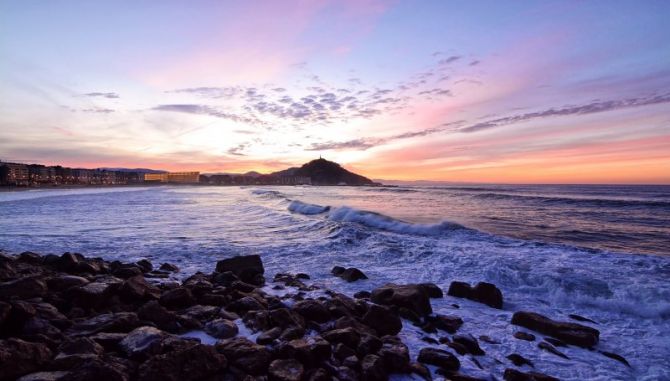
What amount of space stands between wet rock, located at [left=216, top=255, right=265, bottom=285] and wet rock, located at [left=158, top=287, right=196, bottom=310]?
2.18 meters

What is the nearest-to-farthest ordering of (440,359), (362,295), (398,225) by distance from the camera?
(440,359), (362,295), (398,225)

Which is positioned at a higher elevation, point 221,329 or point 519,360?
point 221,329

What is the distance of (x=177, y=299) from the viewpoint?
554 centimetres

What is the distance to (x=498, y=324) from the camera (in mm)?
5637

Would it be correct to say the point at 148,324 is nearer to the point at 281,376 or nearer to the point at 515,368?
the point at 281,376

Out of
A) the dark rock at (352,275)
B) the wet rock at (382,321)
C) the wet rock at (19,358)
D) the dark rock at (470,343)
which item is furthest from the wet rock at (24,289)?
the dark rock at (470,343)

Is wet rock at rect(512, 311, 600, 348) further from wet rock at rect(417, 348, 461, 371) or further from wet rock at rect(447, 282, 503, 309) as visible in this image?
wet rock at rect(417, 348, 461, 371)

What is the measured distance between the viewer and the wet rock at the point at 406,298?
5852 mm

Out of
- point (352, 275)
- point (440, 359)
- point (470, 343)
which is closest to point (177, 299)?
point (352, 275)

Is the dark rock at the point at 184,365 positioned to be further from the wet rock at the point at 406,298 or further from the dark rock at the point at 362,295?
the dark rock at the point at 362,295

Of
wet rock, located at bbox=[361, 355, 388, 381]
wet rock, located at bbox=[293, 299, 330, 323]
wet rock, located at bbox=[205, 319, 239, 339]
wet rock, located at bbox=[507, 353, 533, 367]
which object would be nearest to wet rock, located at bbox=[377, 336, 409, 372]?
wet rock, located at bbox=[361, 355, 388, 381]

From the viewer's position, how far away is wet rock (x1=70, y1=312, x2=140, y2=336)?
166 inches

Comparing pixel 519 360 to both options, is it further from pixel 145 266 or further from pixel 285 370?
pixel 145 266

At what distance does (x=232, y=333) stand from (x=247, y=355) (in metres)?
0.95
